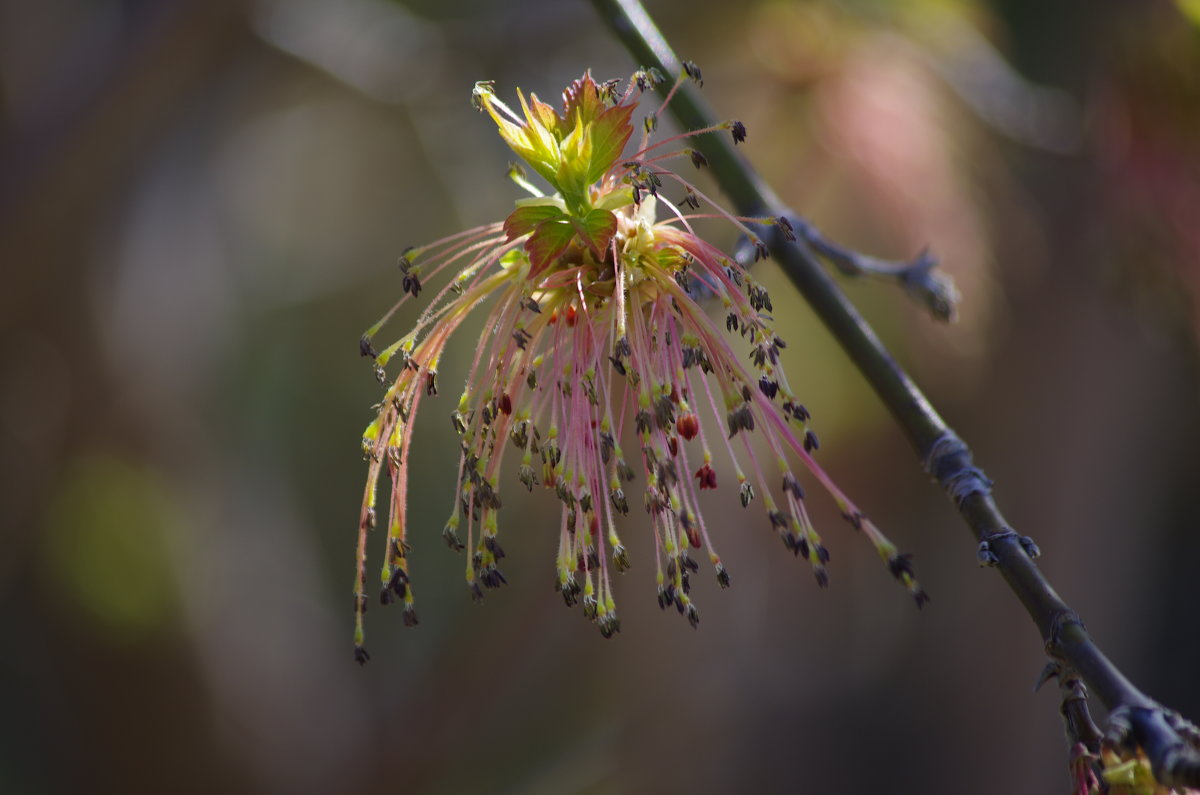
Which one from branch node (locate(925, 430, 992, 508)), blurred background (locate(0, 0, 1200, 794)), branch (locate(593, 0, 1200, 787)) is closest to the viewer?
branch (locate(593, 0, 1200, 787))

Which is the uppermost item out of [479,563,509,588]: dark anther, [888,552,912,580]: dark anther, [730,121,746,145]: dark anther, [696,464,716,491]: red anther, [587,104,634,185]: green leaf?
[587,104,634,185]: green leaf

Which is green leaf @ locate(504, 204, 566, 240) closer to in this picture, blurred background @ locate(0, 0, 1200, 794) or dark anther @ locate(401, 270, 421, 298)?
dark anther @ locate(401, 270, 421, 298)

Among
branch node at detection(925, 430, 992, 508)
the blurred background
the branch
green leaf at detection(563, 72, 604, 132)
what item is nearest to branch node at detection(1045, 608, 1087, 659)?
the branch

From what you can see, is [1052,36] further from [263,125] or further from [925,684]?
[263,125]

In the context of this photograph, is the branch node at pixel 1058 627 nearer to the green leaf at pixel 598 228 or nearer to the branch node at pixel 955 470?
the branch node at pixel 955 470

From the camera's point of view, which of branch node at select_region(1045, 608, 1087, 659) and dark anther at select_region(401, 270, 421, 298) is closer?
branch node at select_region(1045, 608, 1087, 659)

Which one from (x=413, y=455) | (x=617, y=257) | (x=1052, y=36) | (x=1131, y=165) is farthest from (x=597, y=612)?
(x=413, y=455)

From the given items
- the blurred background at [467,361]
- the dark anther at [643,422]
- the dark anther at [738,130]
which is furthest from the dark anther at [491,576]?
the blurred background at [467,361]

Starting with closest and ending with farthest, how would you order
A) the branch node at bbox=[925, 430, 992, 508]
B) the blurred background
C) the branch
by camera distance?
the branch, the branch node at bbox=[925, 430, 992, 508], the blurred background

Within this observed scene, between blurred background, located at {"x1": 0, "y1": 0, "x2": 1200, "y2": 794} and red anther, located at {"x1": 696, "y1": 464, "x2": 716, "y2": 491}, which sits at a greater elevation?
blurred background, located at {"x1": 0, "y1": 0, "x2": 1200, "y2": 794}
